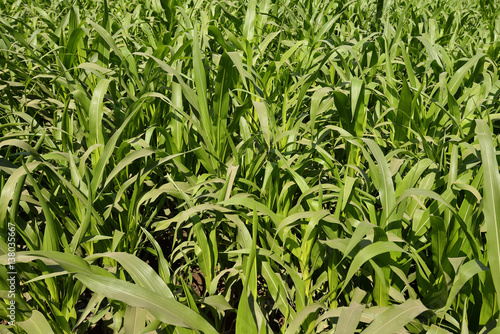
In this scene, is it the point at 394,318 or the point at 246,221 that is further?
the point at 246,221

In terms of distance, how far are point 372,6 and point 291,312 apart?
282cm

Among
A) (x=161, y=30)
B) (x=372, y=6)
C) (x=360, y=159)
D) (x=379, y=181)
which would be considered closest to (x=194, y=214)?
(x=379, y=181)

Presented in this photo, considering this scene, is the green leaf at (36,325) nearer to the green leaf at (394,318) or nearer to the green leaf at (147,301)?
the green leaf at (147,301)

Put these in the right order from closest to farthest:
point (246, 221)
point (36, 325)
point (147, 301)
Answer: point (147, 301) < point (36, 325) < point (246, 221)

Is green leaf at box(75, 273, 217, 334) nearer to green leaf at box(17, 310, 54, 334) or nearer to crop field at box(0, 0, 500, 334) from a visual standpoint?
crop field at box(0, 0, 500, 334)

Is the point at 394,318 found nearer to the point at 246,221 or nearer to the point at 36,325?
the point at 246,221

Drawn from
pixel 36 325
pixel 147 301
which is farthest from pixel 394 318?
pixel 36 325

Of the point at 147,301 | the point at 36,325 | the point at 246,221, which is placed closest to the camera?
the point at 147,301

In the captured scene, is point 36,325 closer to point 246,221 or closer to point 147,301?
point 147,301

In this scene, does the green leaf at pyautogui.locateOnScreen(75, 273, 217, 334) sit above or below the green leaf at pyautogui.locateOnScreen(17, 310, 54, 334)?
above

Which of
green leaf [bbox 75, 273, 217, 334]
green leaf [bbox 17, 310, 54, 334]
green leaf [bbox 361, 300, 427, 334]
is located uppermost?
green leaf [bbox 75, 273, 217, 334]

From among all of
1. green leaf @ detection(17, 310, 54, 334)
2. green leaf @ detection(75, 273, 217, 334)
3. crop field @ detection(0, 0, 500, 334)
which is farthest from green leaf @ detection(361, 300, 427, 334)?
green leaf @ detection(17, 310, 54, 334)

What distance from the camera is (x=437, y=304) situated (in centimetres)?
86

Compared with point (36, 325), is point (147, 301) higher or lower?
higher
